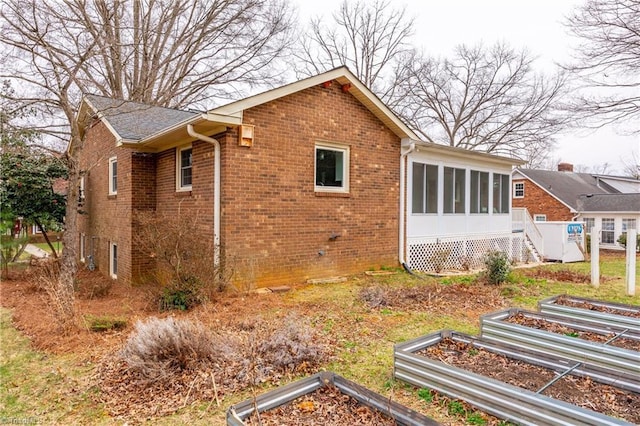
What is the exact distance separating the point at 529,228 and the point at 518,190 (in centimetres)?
1302

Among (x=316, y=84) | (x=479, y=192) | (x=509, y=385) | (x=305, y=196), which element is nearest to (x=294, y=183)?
(x=305, y=196)

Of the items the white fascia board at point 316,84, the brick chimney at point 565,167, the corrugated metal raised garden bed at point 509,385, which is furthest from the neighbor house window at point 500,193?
the brick chimney at point 565,167

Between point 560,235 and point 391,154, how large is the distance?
9.35 metres

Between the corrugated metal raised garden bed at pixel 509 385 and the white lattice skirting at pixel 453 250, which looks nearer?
the corrugated metal raised garden bed at pixel 509 385

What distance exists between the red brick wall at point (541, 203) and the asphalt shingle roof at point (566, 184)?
0.33 m

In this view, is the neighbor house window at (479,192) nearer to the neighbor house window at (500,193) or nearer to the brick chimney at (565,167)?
the neighbor house window at (500,193)

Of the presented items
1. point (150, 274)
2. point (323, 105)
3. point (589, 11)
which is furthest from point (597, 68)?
point (150, 274)

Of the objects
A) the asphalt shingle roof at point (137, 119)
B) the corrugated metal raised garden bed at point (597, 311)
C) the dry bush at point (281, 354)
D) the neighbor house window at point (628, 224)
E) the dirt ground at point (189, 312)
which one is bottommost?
the dirt ground at point (189, 312)

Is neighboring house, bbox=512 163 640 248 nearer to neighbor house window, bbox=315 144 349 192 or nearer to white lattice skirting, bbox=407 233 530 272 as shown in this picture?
white lattice skirting, bbox=407 233 530 272

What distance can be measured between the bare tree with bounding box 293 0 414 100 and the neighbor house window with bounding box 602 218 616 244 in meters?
16.2

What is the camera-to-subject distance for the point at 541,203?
25484 millimetres

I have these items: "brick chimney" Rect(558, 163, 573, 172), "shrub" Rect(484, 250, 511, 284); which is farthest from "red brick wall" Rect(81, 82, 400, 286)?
"brick chimney" Rect(558, 163, 573, 172)

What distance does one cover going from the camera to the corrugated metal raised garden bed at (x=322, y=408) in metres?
2.80

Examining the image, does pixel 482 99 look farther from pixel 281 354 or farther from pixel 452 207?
pixel 281 354
